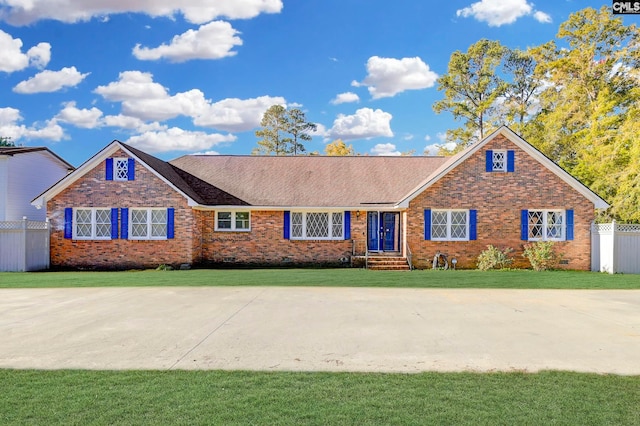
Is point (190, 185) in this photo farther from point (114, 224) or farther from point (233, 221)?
point (114, 224)

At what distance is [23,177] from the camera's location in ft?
82.8

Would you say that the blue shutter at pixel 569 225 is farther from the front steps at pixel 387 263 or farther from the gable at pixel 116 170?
the gable at pixel 116 170

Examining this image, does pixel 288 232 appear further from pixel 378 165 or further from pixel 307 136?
pixel 307 136

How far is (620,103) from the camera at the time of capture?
28.2 metres

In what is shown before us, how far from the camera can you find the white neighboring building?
2397 centimetres

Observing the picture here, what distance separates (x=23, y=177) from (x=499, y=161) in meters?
23.6

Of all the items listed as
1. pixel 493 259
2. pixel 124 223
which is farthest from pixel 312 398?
pixel 124 223

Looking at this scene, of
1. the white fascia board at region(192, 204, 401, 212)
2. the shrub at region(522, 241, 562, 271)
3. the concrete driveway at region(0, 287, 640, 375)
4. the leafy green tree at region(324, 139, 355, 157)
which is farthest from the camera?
the leafy green tree at region(324, 139, 355, 157)

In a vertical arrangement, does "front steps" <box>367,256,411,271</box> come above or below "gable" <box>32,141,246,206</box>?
below

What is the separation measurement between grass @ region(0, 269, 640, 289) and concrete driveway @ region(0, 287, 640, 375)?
6.35 ft

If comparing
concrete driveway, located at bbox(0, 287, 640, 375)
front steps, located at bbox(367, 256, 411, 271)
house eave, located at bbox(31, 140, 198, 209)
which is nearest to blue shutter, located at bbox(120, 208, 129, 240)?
house eave, located at bbox(31, 140, 198, 209)

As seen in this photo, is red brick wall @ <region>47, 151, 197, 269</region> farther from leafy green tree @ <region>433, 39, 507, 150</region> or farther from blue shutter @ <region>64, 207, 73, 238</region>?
leafy green tree @ <region>433, 39, 507, 150</region>

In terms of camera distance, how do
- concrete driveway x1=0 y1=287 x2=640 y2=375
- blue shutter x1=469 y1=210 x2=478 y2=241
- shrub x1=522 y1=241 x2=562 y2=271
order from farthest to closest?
blue shutter x1=469 y1=210 x2=478 y2=241
shrub x1=522 y1=241 x2=562 y2=271
concrete driveway x1=0 y1=287 x2=640 y2=375

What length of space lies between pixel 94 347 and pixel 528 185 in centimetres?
1819
